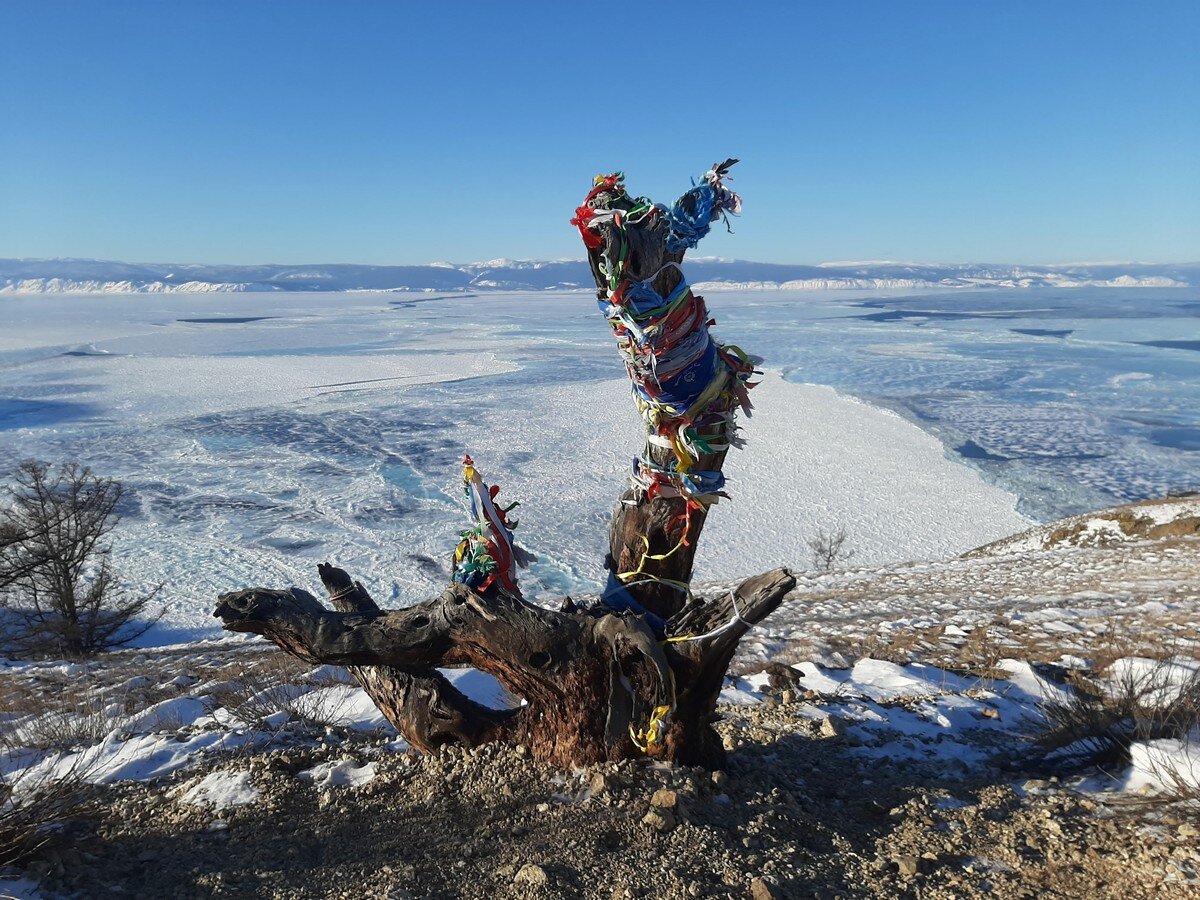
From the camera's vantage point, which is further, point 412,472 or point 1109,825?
point 412,472

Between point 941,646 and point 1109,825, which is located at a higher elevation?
point 1109,825

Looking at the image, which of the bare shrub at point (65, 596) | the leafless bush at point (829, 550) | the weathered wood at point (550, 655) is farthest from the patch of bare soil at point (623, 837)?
the leafless bush at point (829, 550)

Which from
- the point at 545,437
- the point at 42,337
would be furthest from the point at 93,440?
the point at 42,337

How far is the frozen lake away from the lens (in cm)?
1549

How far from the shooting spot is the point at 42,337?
56.2 m

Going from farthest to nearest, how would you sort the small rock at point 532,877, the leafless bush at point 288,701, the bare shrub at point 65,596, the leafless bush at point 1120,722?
the bare shrub at point 65,596 < the leafless bush at point 288,701 < the leafless bush at point 1120,722 < the small rock at point 532,877

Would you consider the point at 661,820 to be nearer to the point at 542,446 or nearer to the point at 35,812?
the point at 35,812

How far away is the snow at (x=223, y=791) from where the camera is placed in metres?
2.89

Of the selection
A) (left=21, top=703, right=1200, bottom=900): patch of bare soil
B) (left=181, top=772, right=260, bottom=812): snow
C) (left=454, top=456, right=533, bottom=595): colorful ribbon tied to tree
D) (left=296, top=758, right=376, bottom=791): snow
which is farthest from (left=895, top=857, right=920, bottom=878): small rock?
(left=181, top=772, right=260, bottom=812): snow

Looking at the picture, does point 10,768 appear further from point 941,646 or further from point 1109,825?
point 941,646

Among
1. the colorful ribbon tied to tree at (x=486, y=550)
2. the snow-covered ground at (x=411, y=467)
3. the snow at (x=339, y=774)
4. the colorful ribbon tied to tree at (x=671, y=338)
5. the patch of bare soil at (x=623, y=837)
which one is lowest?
the snow-covered ground at (x=411, y=467)

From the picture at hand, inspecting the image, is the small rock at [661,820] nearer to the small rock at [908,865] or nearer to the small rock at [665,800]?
the small rock at [665,800]

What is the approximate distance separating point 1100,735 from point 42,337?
221 ft

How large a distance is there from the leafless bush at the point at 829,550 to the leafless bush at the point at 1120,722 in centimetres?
1187
